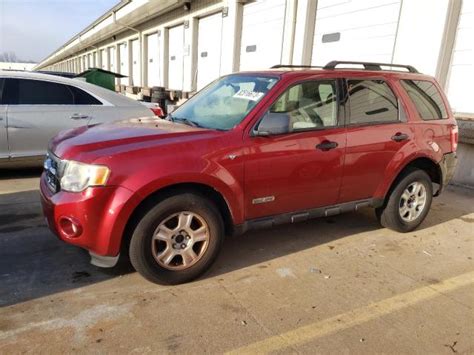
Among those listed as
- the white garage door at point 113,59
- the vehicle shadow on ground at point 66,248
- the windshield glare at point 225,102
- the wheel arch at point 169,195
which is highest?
the white garage door at point 113,59

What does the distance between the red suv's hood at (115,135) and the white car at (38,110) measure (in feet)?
8.93

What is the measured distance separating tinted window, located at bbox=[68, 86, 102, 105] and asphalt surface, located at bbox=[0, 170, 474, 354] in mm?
2451

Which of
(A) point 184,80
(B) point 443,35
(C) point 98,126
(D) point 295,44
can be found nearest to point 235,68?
(D) point 295,44

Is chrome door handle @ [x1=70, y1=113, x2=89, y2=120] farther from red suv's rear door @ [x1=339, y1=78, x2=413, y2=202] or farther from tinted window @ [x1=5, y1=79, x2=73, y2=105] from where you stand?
red suv's rear door @ [x1=339, y1=78, x2=413, y2=202]

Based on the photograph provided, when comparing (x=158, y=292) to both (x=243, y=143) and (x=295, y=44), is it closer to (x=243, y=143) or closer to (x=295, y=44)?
(x=243, y=143)

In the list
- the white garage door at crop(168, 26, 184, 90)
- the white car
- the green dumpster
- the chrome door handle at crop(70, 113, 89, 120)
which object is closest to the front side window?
the white car

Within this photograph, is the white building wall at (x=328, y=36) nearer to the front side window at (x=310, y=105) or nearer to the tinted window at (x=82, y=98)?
the front side window at (x=310, y=105)

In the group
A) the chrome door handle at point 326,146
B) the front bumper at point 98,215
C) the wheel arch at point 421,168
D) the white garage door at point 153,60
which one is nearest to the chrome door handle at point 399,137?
the wheel arch at point 421,168

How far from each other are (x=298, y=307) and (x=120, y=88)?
2450 cm

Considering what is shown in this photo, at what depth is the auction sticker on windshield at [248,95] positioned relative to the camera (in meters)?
3.73

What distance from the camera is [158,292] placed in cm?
326

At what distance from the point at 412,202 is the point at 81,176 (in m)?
3.59

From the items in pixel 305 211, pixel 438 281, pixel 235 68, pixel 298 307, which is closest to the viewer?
pixel 298 307

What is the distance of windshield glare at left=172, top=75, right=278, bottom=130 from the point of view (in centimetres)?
371
